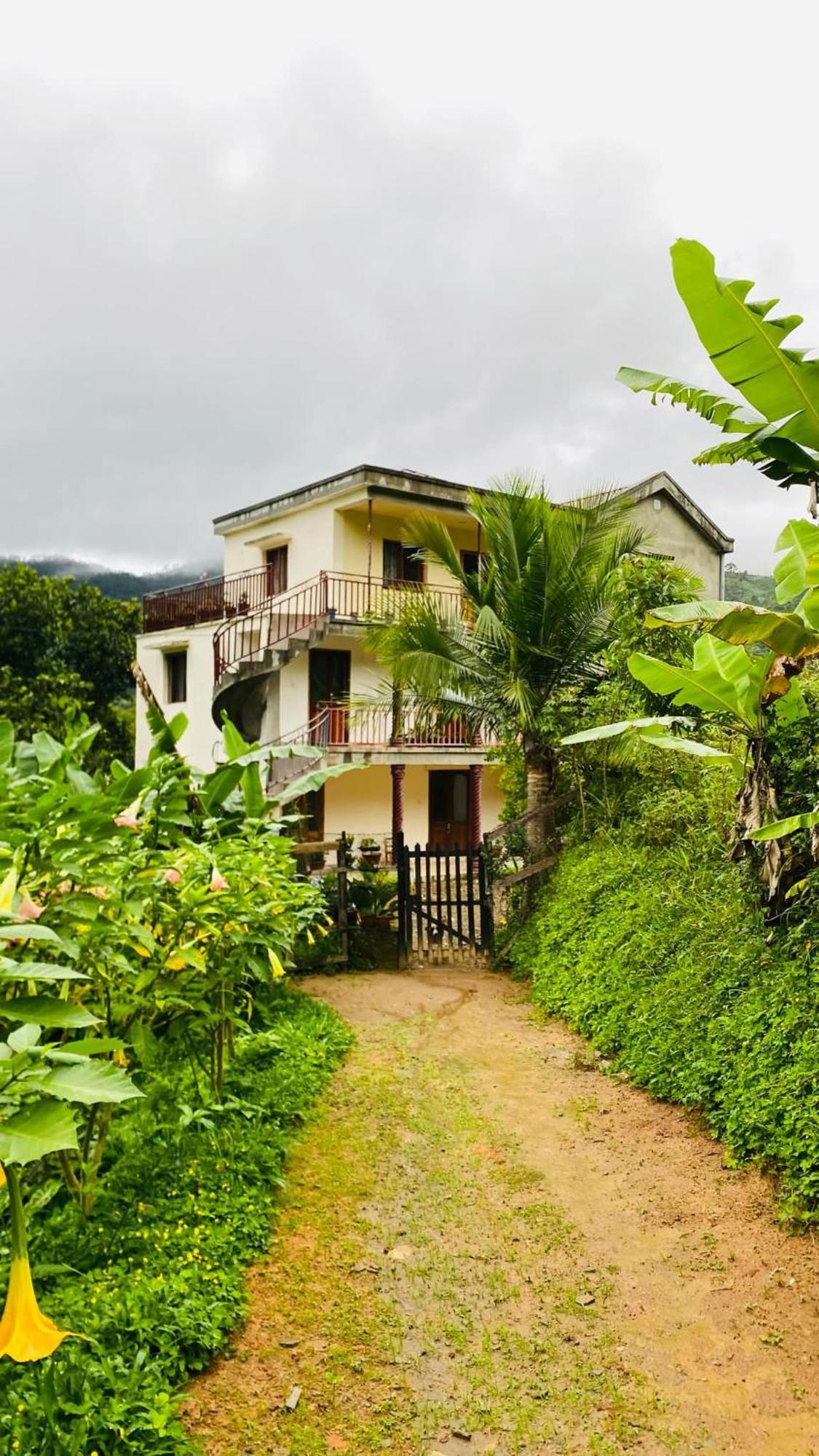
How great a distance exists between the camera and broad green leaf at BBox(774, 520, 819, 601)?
575 centimetres

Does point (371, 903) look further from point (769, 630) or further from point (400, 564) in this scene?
point (400, 564)

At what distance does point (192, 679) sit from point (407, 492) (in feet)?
25.0

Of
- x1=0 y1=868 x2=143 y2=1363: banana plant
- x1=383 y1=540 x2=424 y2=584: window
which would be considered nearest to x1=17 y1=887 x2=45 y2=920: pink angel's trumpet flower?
x1=0 y1=868 x2=143 y2=1363: banana plant

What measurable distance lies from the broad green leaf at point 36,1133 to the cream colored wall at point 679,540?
18184 millimetres

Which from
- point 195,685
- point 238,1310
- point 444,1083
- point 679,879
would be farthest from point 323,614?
point 238,1310

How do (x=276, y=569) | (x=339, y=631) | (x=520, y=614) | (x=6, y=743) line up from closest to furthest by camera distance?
1. (x=6, y=743)
2. (x=520, y=614)
3. (x=339, y=631)
4. (x=276, y=569)

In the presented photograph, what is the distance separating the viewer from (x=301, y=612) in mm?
19031

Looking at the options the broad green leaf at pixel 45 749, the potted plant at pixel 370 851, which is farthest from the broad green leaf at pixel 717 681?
the potted plant at pixel 370 851

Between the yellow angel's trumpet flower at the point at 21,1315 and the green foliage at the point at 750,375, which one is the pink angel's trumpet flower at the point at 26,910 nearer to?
the yellow angel's trumpet flower at the point at 21,1315

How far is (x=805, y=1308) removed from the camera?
12.1 feet

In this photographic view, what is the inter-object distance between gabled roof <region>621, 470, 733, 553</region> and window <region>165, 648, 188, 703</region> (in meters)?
12.0

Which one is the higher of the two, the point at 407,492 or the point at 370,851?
the point at 407,492

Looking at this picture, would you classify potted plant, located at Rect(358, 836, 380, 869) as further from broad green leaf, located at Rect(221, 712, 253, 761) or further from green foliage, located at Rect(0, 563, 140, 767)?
green foliage, located at Rect(0, 563, 140, 767)

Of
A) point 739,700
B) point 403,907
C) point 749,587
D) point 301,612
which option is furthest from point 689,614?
point 749,587
